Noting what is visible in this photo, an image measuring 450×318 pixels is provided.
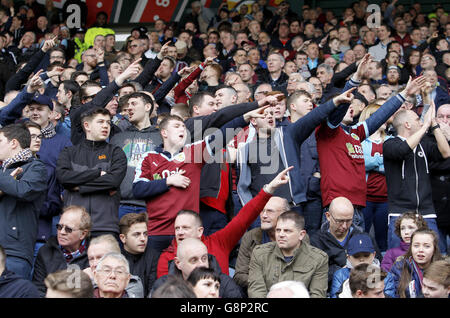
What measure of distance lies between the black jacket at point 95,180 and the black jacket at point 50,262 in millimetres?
383

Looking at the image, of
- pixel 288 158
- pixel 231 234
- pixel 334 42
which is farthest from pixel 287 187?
pixel 334 42

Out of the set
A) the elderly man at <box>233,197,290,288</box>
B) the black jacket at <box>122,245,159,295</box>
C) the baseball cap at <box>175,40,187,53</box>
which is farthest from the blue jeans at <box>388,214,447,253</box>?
the baseball cap at <box>175,40,187,53</box>

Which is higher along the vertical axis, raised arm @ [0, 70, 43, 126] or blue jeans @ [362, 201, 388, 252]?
raised arm @ [0, 70, 43, 126]

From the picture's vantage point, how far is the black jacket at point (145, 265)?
5.77 metres

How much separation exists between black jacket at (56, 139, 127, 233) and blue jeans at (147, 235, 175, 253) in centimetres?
31

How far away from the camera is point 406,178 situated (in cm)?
683

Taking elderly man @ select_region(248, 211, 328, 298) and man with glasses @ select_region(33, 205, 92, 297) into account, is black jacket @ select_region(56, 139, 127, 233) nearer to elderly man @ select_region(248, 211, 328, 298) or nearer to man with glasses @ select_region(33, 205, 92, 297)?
man with glasses @ select_region(33, 205, 92, 297)

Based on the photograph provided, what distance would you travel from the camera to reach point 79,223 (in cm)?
579

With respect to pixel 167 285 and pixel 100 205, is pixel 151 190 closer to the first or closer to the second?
pixel 100 205

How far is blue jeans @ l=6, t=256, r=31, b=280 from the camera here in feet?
→ 18.8

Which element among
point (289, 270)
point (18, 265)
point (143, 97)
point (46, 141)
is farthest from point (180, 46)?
point (289, 270)

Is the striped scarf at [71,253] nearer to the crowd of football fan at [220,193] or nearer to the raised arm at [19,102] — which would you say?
the crowd of football fan at [220,193]

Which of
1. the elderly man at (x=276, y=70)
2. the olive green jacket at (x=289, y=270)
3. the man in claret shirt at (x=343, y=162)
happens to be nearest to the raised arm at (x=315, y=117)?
the man in claret shirt at (x=343, y=162)

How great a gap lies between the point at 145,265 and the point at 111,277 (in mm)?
860
